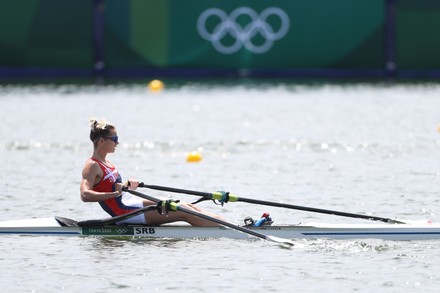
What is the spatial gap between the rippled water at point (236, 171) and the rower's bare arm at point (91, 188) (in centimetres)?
61

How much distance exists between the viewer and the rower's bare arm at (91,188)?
1555 centimetres

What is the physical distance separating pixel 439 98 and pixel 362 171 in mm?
12913

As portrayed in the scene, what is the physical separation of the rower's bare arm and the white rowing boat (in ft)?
1.66

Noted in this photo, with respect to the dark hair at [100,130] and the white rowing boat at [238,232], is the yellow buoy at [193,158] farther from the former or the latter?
the dark hair at [100,130]

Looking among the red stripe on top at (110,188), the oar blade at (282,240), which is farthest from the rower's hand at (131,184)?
the oar blade at (282,240)

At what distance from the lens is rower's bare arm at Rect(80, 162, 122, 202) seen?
15.6 m

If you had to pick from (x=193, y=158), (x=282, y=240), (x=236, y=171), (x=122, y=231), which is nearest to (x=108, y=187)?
(x=122, y=231)

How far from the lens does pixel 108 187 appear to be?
1586 centimetres

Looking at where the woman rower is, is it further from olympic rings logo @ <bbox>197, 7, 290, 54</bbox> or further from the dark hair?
olympic rings logo @ <bbox>197, 7, 290, 54</bbox>

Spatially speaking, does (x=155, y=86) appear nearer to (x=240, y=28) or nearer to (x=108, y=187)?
(x=240, y=28)

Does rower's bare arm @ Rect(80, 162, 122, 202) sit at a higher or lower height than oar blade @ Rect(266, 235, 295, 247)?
higher

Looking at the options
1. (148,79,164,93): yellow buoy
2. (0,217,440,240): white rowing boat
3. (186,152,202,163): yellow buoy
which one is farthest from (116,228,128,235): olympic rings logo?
(148,79,164,93): yellow buoy

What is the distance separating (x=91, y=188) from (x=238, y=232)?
1.89m

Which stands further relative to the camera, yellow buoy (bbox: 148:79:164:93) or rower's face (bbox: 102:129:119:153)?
yellow buoy (bbox: 148:79:164:93)
